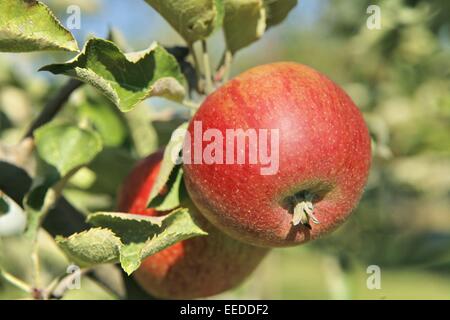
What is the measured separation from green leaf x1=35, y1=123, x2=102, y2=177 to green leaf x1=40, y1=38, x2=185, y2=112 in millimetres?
177

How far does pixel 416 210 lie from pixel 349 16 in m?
2.25

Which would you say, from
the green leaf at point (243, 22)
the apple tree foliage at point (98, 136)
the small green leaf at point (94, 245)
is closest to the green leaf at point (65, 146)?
the apple tree foliage at point (98, 136)

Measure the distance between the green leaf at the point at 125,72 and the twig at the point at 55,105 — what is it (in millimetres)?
187

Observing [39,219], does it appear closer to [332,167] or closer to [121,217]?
[121,217]

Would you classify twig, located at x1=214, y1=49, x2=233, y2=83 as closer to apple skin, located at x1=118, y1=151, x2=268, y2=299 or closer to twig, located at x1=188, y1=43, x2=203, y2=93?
twig, located at x1=188, y1=43, x2=203, y2=93

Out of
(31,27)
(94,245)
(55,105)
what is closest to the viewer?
(31,27)

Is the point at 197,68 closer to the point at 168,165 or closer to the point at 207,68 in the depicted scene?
the point at 207,68

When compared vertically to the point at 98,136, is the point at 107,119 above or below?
above

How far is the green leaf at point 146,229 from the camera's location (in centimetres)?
86

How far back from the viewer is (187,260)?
41.4 inches

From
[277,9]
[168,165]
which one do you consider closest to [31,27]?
[168,165]

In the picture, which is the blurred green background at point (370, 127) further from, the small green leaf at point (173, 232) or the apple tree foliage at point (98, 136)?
the small green leaf at point (173, 232)

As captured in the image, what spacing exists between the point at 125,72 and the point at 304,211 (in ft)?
0.95

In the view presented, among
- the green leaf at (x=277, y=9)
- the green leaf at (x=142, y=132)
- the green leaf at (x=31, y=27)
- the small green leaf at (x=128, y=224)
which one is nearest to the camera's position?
the green leaf at (x=31, y=27)
